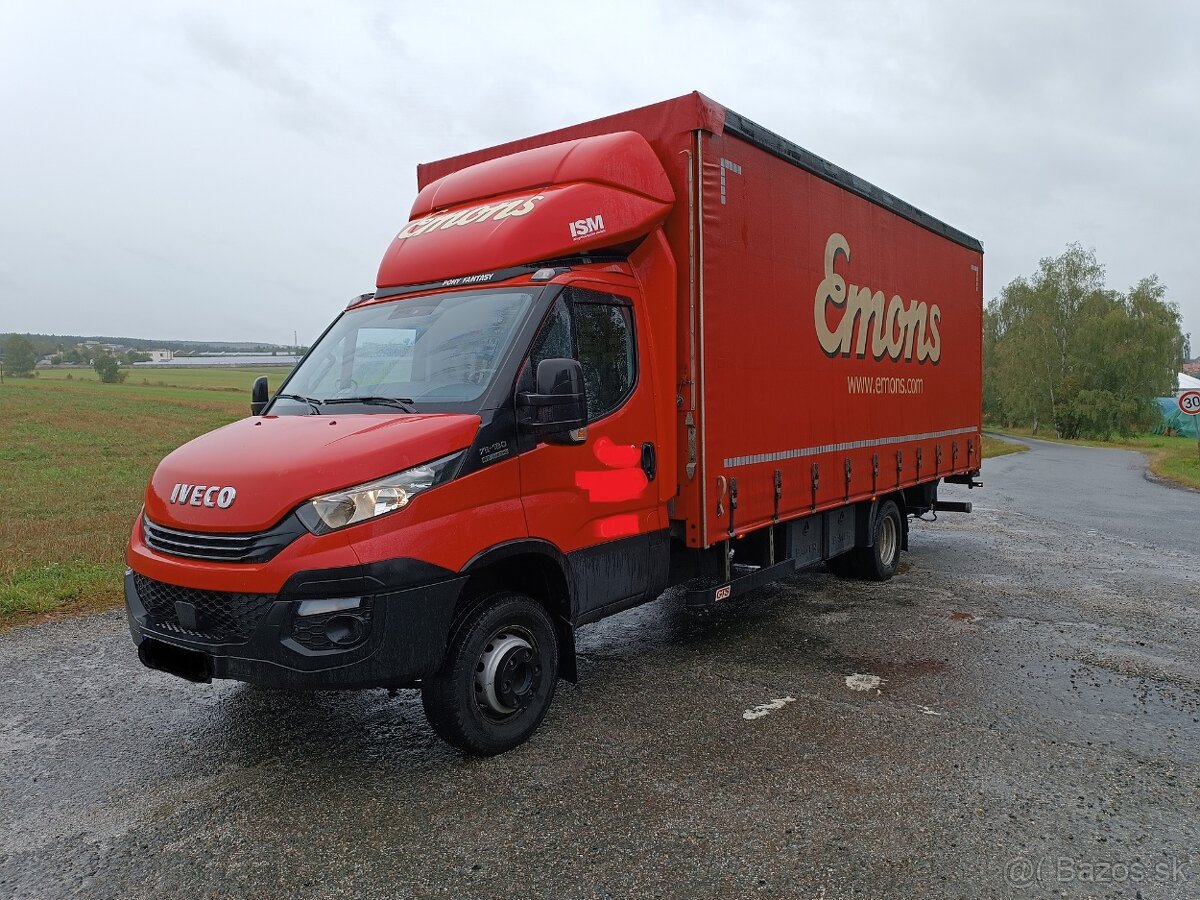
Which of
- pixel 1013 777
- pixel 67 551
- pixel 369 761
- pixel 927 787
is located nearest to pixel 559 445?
pixel 369 761

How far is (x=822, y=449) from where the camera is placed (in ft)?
22.6

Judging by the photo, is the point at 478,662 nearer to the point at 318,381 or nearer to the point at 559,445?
the point at 559,445

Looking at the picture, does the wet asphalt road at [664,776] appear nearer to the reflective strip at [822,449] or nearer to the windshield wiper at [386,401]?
Result: the reflective strip at [822,449]

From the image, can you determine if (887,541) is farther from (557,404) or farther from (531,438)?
(557,404)

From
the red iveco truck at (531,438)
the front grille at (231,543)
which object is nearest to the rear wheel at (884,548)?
the red iveco truck at (531,438)

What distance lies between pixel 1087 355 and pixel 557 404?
5659 centimetres

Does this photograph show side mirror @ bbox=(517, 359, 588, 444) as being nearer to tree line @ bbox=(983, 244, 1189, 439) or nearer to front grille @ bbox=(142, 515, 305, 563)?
front grille @ bbox=(142, 515, 305, 563)

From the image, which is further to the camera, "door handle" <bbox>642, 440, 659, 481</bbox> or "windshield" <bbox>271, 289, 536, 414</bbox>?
"door handle" <bbox>642, 440, 659, 481</bbox>

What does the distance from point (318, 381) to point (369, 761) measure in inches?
83.3

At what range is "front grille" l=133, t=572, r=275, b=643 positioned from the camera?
3.69 meters

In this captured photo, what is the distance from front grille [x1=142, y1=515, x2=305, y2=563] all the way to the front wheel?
0.95 m

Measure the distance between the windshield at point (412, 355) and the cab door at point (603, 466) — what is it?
25 centimetres

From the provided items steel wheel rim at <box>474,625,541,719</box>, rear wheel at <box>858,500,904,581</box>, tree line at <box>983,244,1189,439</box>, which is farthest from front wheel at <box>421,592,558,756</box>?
tree line at <box>983,244,1189,439</box>

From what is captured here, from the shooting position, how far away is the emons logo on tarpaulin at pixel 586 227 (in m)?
4.87
